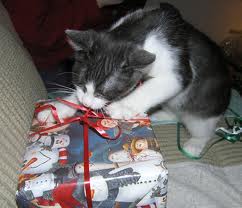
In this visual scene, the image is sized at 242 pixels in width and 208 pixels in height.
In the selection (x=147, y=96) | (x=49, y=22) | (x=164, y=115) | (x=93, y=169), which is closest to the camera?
(x=93, y=169)

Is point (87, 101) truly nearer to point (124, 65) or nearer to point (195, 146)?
point (124, 65)

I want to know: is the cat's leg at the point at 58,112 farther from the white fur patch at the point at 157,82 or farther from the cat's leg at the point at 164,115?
the cat's leg at the point at 164,115

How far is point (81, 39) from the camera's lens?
1145mm

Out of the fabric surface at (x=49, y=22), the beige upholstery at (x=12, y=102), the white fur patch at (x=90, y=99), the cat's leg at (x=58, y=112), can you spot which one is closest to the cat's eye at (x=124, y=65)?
the white fur patch at (x=90, y=99)

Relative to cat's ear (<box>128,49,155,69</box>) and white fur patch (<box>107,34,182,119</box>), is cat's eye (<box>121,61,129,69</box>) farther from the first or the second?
white fur patch (<box>107,34,182,119</box>)

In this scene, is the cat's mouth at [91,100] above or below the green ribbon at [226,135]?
above

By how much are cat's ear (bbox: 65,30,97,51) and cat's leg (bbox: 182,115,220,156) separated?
572 millimetres

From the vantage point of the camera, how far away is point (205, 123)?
57.7 inches

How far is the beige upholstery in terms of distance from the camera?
0.88 metres

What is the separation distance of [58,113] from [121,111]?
22 cm

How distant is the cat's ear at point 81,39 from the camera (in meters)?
1.13

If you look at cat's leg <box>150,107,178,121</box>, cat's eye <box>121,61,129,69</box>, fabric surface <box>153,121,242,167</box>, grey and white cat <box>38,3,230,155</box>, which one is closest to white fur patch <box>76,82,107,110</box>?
grey and white cat <box>38,3,230,155</box>

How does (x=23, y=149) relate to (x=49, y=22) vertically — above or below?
below

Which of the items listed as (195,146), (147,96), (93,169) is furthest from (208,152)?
(93,169)
